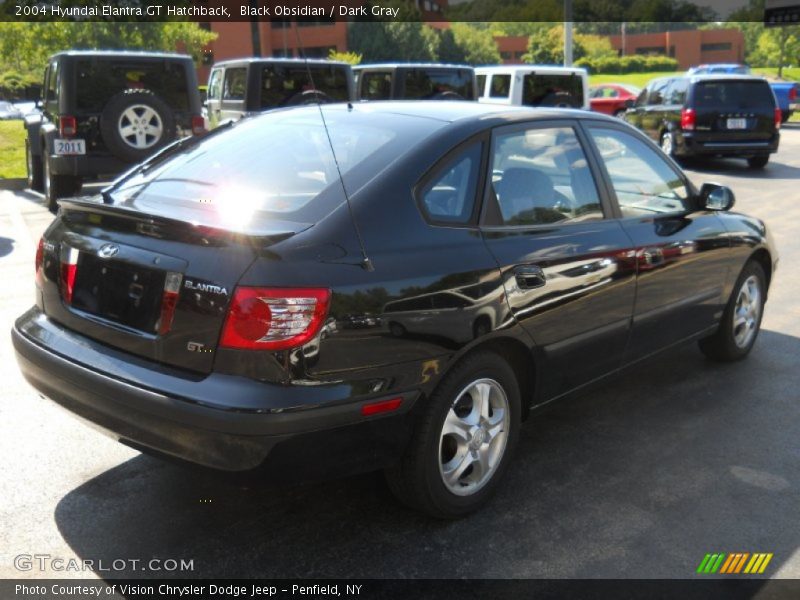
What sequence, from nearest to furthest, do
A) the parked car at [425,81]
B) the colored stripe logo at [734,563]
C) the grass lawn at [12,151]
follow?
the colored stripe logo at [734,563], the grass lawn at [12,151], the parked car at [425,81]

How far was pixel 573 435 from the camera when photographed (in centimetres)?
429

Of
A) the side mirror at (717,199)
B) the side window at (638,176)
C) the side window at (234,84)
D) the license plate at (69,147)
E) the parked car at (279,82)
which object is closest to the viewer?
the side window at (638,176)

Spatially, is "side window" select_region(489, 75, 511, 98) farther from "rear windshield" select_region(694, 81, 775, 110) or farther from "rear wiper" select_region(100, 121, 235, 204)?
"rear wiper" select_region(100, 121, 235, 204)

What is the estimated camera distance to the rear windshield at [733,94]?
15830 mm

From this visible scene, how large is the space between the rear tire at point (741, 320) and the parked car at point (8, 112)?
90.9 feet

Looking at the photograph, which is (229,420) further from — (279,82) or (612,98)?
(612,98)

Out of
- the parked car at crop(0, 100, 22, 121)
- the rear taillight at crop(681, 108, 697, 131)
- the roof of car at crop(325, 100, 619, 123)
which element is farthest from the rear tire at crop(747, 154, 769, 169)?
the parked car at crop(0, 100, 22, 121)

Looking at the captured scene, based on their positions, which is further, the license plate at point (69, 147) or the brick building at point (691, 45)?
the brick building at point (691, 45)

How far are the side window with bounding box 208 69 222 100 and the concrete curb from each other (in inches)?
158

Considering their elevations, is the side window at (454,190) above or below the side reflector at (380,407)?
above

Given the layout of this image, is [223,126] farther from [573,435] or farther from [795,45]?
[795,45]

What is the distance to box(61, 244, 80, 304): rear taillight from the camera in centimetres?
335

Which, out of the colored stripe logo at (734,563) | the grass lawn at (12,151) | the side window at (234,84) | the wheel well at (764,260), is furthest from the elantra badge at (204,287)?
the grass lawn at (12,151)

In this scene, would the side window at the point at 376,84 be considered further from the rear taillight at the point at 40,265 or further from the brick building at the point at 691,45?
the brick building at the point at 691,45
